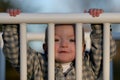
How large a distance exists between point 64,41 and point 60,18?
0.15 metres

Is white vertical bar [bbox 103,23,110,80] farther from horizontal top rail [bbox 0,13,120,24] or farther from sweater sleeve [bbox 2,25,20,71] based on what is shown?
sweater sleeve [bbox 2,25,20,71]

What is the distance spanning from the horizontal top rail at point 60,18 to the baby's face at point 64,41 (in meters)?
0.11

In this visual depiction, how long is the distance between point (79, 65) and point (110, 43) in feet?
0.56

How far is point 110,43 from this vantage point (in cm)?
168

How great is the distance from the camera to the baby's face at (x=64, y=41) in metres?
1.67

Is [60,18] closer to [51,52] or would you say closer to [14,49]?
[51,52]

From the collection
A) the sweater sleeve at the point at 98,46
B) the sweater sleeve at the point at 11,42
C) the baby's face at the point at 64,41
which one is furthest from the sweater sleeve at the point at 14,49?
the sweater sleeve at the point at 98,46

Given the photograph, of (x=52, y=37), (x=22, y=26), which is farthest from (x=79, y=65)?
(x=22, y=26)

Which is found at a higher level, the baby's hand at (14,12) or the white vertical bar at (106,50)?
the baby's hand at (14,12)

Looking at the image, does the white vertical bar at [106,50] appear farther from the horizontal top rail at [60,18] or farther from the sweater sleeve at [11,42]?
the sweater sleeve at [11,42]

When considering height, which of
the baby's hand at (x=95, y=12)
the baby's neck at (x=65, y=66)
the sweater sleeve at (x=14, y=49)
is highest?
the baby's hand at (x=95, y=12)

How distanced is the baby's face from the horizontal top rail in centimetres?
11

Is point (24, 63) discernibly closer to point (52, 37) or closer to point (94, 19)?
point (52, 37)

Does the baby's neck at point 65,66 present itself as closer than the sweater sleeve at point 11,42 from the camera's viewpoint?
No
